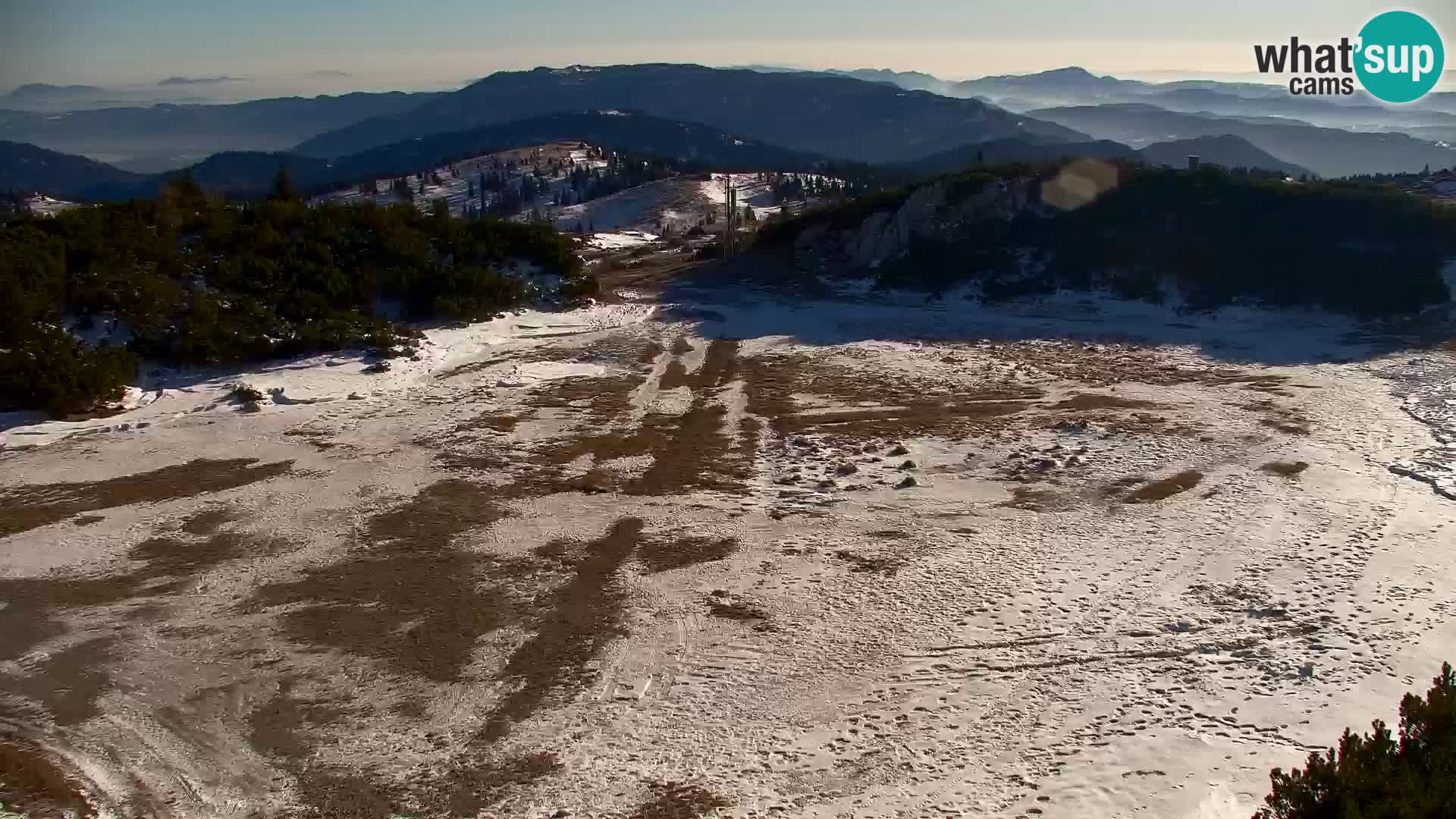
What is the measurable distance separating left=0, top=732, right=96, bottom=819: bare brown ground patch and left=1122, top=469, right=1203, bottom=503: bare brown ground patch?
14.8 m

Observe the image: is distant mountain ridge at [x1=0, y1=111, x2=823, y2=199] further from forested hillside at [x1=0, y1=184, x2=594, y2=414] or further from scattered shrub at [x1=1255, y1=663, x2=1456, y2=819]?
scattered shrub at [x1=1255, y1=663, x2=1456, y2=819]

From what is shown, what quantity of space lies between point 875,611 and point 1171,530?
5.62 m

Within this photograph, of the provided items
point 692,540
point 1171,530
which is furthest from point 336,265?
point 1171,530

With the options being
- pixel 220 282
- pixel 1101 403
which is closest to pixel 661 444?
pixel 1101 403

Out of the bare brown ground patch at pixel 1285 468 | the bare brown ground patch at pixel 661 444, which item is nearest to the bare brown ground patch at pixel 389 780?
the bare brown ground patch at pixel 661 444

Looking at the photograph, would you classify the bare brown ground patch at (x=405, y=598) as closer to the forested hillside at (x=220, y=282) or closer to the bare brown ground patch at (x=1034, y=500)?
the bare brown ground patch at (x=1034, y=500)

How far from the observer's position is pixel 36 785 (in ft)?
29.5

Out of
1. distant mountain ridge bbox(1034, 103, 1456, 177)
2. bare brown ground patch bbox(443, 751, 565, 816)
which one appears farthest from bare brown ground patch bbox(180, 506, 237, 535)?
distant mountain ridge bbox(1034, 103, 1456, 177)

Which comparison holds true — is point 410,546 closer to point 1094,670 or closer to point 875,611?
point 875,611

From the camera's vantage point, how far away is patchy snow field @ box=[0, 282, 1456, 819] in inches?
364

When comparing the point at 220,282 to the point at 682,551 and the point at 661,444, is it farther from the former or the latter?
the point at 682,551

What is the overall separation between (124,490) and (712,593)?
10.9 m

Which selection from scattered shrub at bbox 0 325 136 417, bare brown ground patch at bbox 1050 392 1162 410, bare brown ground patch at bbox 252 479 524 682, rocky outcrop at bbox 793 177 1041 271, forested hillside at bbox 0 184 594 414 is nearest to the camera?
bare brown ground patch at bbox 252 479 524 682

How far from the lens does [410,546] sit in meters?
14.2
